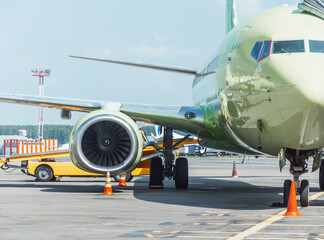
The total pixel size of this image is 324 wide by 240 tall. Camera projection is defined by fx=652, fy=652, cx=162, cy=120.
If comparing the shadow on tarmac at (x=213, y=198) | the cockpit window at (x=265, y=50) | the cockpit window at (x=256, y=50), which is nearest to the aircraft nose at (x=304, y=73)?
the cockpit window at (x=265, y=50)

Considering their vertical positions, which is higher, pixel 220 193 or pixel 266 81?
pixel 266 81

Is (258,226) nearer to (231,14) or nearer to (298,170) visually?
(298,170)

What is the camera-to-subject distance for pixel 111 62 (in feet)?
67.3

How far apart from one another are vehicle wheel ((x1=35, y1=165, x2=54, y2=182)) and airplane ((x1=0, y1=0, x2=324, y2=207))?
5633mm

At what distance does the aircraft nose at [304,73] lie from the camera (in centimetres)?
1110

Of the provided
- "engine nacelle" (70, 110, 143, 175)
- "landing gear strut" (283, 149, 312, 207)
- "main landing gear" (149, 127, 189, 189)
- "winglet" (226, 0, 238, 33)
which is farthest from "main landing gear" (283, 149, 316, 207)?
"winglet" (226, 0, 238, 33)

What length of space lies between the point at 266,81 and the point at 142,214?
3.32 m

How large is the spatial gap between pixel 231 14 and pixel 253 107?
48.3 feet

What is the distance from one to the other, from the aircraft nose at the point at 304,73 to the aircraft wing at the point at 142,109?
16.7ft

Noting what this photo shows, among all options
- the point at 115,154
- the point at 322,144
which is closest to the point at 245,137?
the point at 322,144

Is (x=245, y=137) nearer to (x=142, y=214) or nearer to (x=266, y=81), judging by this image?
(x=266, y=81)

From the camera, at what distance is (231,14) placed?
2642 cm

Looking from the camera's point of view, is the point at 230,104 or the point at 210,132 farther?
the point at 210,132

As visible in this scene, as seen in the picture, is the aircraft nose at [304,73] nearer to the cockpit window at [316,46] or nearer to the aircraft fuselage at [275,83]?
the aircraft fuselage at [275,83]
